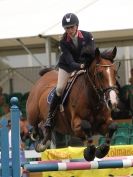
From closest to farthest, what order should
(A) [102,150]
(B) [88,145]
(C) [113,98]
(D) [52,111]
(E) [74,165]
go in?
(C) [113,98], (E) [74,165], (B) [88,145], (A) [102,150], (D) [52,111]

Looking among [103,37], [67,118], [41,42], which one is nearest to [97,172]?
[67,118]

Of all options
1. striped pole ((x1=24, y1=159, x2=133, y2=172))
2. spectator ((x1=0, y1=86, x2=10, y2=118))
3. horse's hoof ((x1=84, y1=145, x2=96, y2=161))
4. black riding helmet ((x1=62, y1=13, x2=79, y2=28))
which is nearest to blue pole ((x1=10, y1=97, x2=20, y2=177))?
striped pole ((x1=24, y1=159, x2=133, y2=172))

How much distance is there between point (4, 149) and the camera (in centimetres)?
711

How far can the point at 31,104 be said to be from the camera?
11109 millimetres

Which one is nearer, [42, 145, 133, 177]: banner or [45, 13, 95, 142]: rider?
[45, 13, 95, 142]: rider

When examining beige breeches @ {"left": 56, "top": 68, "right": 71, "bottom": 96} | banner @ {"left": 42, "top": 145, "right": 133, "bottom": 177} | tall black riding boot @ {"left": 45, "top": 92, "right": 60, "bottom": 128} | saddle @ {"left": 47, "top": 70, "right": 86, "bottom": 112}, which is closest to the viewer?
saddle @ {"left": 47, "top": 70, "right": 86, "bottom": 112}

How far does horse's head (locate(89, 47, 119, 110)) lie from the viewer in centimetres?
794

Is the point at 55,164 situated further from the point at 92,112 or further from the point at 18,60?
the point at 18,60

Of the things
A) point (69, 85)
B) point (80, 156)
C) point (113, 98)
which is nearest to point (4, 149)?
point (113, 98)

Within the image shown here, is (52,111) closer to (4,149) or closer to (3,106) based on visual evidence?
(4,149)

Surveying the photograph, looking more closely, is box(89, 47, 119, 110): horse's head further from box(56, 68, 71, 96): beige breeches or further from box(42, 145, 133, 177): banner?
box(42, 145, 133, 177): banner

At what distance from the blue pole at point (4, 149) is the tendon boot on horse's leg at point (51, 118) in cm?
258

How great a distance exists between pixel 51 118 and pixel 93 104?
3.97ft

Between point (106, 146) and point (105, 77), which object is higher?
point (105, 77)
